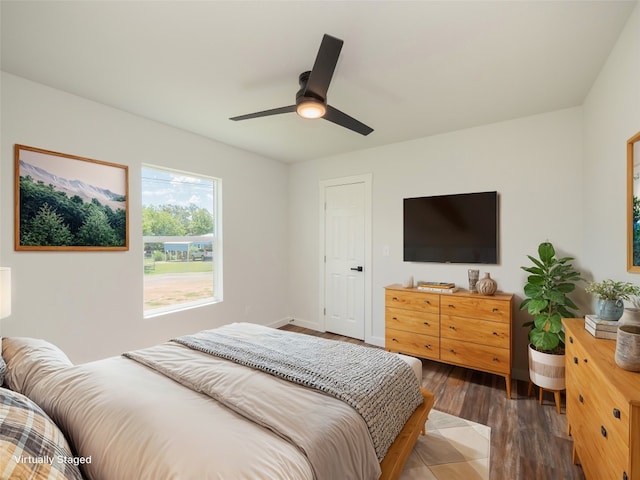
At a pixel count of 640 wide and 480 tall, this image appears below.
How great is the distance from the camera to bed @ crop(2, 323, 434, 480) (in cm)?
97

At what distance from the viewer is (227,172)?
3.78 metres

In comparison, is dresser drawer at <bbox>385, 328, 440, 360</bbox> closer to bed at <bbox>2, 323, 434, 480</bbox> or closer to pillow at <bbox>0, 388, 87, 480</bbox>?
bed at <bbox>2, 323, 434, 480</bbox>

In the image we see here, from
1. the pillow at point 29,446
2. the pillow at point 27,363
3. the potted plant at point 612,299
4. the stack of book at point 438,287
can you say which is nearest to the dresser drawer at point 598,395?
the potted plant at point 612,299

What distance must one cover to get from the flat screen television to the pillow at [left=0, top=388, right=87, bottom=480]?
3223 millimetres

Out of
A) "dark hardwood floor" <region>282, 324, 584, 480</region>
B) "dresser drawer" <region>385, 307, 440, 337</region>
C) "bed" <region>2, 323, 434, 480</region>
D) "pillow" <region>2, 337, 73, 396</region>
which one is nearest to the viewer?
"bed" <region>2, 323, 434, 480</region>

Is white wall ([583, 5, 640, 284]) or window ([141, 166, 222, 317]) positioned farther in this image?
window ([141, 166, 222, 317])

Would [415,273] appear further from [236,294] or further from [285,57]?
[285,57]

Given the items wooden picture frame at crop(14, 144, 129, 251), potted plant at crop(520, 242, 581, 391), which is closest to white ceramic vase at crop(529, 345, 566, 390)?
potted plant at crop(520, 242, 581, 391)

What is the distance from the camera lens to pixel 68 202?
2.44 metres

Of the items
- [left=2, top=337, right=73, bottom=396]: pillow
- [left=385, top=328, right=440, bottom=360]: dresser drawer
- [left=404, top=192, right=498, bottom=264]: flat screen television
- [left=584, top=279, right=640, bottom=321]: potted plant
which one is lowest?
[left=385, top=328, right=440, bottom=360]: dresser drawer

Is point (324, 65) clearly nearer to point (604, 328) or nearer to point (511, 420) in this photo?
point (604, 328)

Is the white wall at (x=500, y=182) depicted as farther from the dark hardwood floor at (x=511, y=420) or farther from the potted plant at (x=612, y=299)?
the potted plant at (x=612, y=299)

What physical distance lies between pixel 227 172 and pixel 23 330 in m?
2.44

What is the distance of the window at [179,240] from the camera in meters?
3.12
